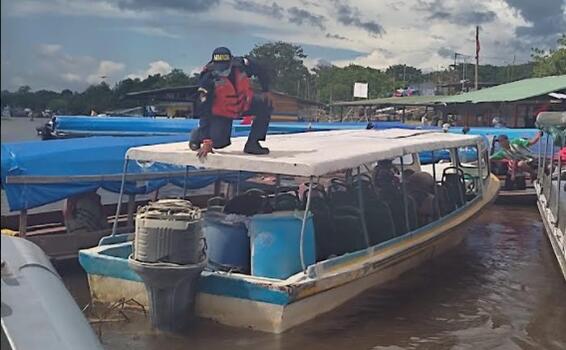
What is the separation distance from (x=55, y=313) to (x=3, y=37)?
1.19m

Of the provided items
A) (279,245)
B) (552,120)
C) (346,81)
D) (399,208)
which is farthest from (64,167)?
(346,81)

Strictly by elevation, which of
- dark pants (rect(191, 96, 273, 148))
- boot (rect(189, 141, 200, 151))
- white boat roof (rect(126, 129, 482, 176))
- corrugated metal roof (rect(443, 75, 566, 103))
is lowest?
white boat roof (rect(126, 129, 482, 176))

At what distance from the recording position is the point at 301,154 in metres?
6.69

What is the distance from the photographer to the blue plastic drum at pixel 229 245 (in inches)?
256

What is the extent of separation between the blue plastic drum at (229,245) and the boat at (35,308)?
12.8ft

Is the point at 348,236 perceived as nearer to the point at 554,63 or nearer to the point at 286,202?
the point at 286,202

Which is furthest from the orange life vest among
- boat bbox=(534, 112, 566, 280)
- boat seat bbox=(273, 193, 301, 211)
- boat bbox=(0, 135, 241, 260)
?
boat bbox=(534, 112, 566, 280)

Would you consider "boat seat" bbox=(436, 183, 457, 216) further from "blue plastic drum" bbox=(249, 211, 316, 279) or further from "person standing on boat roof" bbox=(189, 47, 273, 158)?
"blue plastic drum" bbox=(249, 211, 316, 279)

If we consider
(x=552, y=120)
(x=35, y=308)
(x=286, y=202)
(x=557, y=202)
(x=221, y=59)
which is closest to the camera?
(x=35, y=308)

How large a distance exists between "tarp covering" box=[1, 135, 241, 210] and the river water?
0.97m

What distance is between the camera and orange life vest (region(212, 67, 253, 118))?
6.31 m

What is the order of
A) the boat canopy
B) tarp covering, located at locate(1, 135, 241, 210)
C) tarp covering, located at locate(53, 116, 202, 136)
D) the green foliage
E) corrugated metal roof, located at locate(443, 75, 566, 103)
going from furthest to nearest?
1. the green foliage
2. corrugated metal roof, located at locate(443, 75, 566, 103)
3. tarp covering, located at locate(53, 116, 202, 136)
4. the boat canopy
5. tarp covering, located at locate(1, 135, 241, 210)

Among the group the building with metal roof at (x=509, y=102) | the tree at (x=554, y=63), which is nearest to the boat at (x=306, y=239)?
the building with metal roof at (x=509, y=102)

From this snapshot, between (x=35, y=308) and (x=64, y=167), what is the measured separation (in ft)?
22.8
